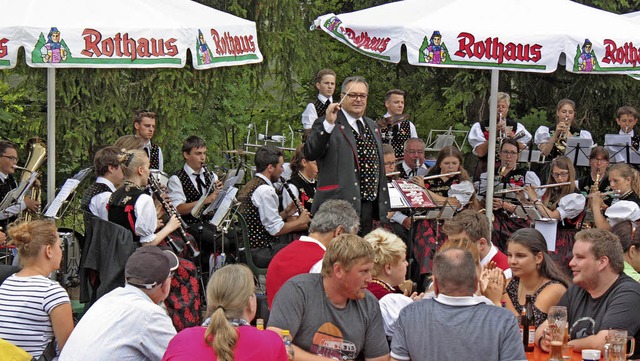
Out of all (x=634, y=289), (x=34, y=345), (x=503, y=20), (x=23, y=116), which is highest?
(x=503, y=20)

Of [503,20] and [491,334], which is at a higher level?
[503,20]

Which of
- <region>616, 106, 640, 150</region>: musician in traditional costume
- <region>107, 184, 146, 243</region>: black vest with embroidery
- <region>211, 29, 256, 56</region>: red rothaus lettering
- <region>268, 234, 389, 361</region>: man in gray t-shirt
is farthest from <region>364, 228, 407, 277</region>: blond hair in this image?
<region>616, 106, 640, 150</region>: musician in traditional costume

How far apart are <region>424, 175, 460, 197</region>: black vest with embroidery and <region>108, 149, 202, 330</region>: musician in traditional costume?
2.84m

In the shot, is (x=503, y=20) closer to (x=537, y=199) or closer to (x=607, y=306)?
(x=537, y=199)

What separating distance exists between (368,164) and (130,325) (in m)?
3.81

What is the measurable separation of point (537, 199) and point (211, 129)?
19.0 ft

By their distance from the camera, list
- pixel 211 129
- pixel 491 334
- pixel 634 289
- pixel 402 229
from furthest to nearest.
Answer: pixel 211 129 < pixel 402 229 < pixel 634 289 < pixel 491 334

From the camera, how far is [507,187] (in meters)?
10.5

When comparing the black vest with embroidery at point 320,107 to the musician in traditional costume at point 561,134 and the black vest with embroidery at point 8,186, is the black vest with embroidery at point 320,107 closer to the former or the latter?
the musician in traditional costume at point 561,134

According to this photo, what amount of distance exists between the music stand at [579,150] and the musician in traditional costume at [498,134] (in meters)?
0.46

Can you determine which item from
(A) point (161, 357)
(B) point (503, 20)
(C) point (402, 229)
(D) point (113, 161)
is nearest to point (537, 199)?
(C) point (402, 229)

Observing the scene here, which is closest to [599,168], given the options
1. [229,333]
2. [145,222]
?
[145,222]

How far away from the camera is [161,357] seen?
4.92 metres

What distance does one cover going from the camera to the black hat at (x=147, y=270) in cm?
498
